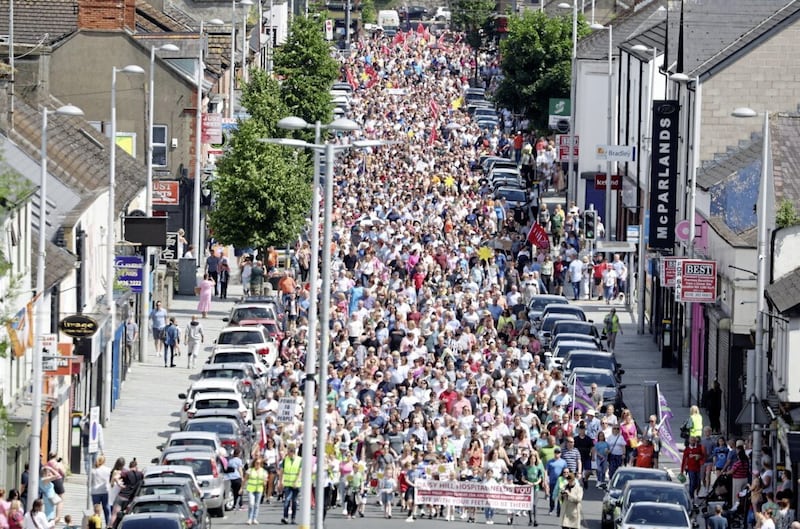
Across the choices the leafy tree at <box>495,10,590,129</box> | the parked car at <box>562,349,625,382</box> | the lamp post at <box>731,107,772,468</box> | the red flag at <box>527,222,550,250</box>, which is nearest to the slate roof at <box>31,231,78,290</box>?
the parked car at <box>562,349,625,382</box>

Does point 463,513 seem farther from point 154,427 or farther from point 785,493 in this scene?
point 154,427

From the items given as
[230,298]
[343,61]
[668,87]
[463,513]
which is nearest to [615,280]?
[668,87]

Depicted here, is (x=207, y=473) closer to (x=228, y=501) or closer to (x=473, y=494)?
(x=228, y=501)

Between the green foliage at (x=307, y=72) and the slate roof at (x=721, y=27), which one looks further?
the green foliage at (x=307, y=72)

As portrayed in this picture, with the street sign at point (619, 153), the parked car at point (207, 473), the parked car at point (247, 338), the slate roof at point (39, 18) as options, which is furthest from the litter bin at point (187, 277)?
the parked car at point (207, 473)

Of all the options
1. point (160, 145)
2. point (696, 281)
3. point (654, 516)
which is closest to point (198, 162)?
point (160, 145)

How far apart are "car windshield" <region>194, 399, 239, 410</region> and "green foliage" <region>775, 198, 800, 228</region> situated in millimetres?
11820

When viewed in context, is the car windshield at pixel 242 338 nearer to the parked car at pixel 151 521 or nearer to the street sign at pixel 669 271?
the street sign at pixel 669 271

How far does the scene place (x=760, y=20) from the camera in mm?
72438

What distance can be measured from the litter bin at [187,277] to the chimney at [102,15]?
35.4 feet

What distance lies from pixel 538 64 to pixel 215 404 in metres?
59.0

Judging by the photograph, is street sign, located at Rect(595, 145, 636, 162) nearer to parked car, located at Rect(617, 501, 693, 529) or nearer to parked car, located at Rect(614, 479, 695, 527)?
parked car, located at Rect(614, 479, 695, 527)

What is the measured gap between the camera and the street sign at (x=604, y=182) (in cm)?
7912

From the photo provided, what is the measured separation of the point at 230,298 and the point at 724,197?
61.5 ft
